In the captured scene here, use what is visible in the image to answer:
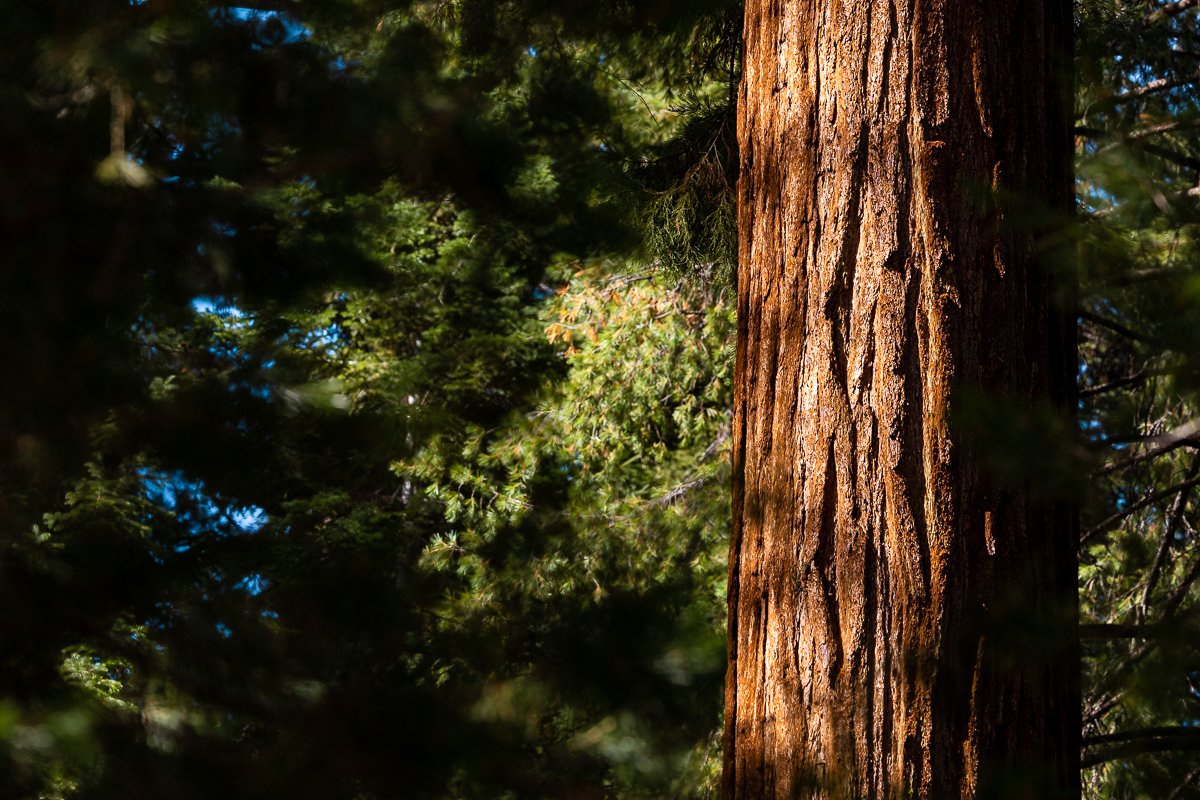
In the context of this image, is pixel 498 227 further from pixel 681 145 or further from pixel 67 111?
pixel 67 111

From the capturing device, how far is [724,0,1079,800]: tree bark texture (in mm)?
1890

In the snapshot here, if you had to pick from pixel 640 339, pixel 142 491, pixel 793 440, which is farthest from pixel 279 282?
pixel 640 339

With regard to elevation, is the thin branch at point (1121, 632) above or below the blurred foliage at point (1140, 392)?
below

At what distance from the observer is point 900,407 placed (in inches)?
77.0

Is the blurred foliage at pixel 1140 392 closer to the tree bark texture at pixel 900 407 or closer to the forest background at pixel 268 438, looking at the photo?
the forest background at pixel 268 438

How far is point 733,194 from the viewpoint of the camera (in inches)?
135

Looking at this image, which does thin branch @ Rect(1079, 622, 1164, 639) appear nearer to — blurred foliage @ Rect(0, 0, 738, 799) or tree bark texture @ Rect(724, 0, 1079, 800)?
tree bark texture @ Rect(724, 0, 1079, 800)

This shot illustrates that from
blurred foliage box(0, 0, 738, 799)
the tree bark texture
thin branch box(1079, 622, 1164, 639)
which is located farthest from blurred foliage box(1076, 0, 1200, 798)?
blurred foliage box(0, 0, 738, 799)

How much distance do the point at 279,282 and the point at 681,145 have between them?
1740mm

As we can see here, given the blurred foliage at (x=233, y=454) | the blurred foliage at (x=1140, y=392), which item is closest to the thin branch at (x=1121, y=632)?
the blurred foliage at (x=1140, y=392)

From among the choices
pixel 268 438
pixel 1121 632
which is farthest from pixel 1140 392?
pixel 268 438

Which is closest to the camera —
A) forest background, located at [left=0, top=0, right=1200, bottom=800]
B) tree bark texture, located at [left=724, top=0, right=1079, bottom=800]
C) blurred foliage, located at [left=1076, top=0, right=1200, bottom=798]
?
blurred foliage, located at [left=1076, top=0, right=1200, bottom=798]

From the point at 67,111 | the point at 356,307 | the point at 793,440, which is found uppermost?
the point at 356,307

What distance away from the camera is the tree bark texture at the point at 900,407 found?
6.20ft
